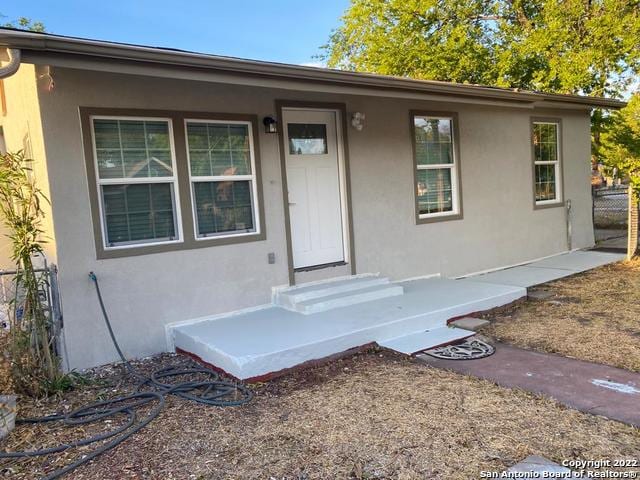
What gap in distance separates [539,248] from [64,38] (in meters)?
7.95

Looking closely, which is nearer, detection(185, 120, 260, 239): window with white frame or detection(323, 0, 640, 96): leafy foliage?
detection(185, 120, 260, 239): window with white frame

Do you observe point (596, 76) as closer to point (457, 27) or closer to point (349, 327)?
point (457, 27)

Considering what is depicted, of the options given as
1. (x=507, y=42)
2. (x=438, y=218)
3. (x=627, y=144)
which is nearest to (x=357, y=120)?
(x=438, y=218)

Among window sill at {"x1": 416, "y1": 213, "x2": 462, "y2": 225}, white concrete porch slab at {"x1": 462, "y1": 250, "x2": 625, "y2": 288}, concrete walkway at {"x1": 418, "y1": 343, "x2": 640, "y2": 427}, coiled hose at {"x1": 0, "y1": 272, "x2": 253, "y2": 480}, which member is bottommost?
concrete walkway at {"x1": 418, "y1": 343, "x2": 640, "y2": 427}

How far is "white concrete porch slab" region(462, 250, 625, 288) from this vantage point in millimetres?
7214

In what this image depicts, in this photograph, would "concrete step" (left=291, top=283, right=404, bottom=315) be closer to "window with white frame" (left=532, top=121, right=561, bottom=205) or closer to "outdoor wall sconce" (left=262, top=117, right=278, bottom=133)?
"outdoor wall sconce" (left=262, top=117, right=278, bottom=133)

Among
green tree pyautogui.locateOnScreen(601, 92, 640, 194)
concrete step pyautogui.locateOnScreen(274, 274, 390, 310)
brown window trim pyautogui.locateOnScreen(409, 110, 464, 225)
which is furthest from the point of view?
green tree pyautogui.locateOnScreen(601, 92, 640, 194)

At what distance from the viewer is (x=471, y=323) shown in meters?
5.40

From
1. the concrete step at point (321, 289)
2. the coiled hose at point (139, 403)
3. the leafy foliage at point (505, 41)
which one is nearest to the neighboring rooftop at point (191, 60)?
the concrete step at point (321, 289)

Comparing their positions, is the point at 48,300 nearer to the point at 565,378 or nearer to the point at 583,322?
the point at 565,378

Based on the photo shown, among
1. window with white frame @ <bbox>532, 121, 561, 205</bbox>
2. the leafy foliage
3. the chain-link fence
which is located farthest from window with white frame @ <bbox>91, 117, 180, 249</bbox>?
the leafy foliage

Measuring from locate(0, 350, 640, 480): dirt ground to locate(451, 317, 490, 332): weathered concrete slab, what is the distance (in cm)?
140

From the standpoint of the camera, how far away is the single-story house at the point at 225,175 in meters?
4.47

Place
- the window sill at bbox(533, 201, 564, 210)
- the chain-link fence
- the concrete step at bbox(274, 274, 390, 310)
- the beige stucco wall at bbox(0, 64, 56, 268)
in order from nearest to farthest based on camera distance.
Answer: the chain-link fence, the beige stucco wall at bbox(0, 64, 56, 268), the concrete step at bbox(274, 274, 390, 310), the window sill at bbox(533, 201, 564, 210)
